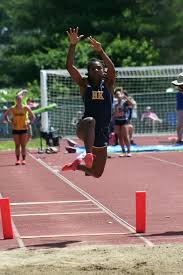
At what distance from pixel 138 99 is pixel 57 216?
2303 cm

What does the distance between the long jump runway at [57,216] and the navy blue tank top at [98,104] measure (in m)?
1.44

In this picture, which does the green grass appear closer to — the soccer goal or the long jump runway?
the soccer goal

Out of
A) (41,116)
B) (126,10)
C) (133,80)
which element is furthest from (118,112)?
(126,10)

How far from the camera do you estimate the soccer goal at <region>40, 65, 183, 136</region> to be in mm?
32469

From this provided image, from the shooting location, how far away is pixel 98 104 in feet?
33.8

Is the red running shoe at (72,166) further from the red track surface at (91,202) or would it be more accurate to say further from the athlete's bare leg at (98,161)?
the red track surface at (91,202)

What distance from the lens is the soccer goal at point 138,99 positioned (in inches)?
1278

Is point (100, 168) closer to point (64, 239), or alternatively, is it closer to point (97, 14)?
point (64, 239)

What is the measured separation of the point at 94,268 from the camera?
8.25 metres

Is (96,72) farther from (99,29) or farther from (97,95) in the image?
(99,29)

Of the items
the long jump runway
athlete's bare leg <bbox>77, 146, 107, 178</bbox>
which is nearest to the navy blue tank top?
athlete's bare leg <bbox>77, 146, 107, 178</bbox>

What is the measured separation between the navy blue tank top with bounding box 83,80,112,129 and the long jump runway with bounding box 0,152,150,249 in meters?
1.44

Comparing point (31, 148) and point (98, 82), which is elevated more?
point (98, 82)

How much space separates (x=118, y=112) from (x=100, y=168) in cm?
1160
